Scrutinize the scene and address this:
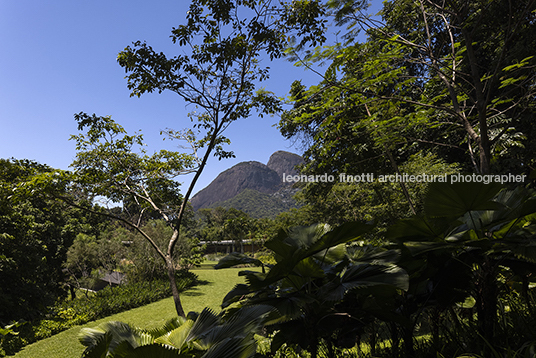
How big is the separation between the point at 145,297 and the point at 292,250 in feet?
44.6

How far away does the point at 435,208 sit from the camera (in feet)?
2.62

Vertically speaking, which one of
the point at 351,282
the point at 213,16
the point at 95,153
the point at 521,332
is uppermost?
the point at 213,16

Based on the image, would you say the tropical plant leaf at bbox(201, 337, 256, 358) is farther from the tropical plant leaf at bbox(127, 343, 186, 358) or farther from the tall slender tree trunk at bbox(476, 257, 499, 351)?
the tall slender tree trunk at bbox(476, 257, 499, 351)

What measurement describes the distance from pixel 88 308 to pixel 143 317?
247 centimetres

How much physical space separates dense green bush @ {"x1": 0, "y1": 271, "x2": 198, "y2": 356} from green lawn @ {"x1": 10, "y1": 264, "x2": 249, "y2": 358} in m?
0.34

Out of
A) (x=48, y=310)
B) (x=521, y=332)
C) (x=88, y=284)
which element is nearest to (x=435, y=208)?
(x=521, y=332)

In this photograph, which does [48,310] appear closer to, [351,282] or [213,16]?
[213,16]

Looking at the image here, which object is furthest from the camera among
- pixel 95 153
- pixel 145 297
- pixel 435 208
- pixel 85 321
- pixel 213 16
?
pixel 145 297

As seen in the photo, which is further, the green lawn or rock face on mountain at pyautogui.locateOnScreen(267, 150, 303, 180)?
rock face on mountain at pyautogui.locateOnScreen(267, 150, 303, 180)

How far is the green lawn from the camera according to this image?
7.16m

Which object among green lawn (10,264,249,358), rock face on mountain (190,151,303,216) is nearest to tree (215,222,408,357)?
green lawn (10,264,249,358)

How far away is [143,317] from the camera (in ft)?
31.9

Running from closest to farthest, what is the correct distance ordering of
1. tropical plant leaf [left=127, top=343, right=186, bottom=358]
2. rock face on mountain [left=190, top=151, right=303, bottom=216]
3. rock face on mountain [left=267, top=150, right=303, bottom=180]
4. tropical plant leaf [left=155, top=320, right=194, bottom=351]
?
tropical plant leaf [left=127, top=343, right=186, bottom=358]
tropical plant leaf [left=155, top=320, right=194, bottom=351]
rock face on mountain [left=267, top=150, right=303, bottom=180]
rock face on mountain [left=190, top=151, right=303, bottom=216]

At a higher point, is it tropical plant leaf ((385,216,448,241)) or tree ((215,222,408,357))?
tropical plant leaf ((385,216,448,241))
